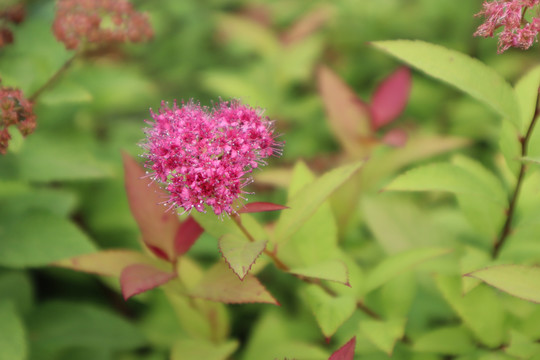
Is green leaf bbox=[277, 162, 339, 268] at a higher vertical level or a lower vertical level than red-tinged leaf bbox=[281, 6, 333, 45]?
lower

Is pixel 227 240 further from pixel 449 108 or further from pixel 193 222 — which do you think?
pixel 449 108

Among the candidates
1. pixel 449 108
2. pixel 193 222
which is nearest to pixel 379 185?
pixel 449 108

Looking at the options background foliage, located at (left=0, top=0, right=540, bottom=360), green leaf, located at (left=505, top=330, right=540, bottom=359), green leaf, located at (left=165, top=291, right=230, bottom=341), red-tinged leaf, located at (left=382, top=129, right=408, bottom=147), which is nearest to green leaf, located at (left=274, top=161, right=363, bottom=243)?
background foliage, located at (left=0, top=0, right=540, bottom=360)

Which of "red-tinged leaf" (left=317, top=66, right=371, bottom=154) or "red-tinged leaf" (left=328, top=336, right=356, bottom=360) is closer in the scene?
"red-tinged leaf" (left=328, top=336, right=356, bottom=360)

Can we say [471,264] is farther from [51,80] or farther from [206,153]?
[51,80]

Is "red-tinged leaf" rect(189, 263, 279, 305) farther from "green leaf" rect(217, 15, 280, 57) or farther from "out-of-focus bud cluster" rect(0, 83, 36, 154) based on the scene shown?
"green leaf" rect(217, 15, 280, 57)

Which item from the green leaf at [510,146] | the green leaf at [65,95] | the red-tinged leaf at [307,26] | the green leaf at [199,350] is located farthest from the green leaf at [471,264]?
the red-tinged leaf at [307,26]

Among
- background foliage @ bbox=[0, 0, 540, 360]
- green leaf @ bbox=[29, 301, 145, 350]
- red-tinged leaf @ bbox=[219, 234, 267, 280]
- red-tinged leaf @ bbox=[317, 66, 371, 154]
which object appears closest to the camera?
red-tinged leaf @ bbox=[219, 234, 267, 280]

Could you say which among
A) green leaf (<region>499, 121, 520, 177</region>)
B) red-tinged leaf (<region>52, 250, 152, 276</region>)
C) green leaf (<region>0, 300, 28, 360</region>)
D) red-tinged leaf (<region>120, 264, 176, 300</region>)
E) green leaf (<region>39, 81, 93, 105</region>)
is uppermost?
green leaf (<region>39, 81, 93, 105</region>)
